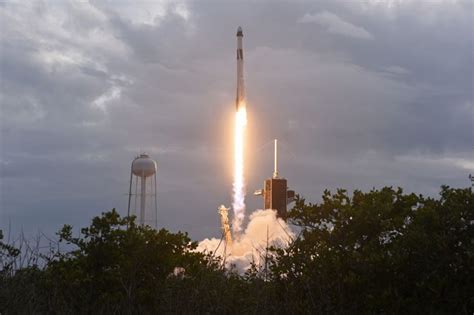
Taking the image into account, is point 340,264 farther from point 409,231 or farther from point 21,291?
point 21,291

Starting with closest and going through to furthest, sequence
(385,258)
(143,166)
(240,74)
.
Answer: (385,258), (240,74), (143,166)

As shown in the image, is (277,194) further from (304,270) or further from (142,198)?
(304,270)

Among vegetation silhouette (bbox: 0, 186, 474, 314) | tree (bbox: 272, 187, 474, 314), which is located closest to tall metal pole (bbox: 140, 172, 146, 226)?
vegetation silhouette (bbox: 0, 186, 474, 314)

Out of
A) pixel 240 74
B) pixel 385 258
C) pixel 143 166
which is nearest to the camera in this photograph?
pixel 385 258

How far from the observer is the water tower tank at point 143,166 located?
246ft

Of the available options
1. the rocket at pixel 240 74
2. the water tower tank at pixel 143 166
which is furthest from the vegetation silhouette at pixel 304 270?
the water tower tank at pixel 143 166

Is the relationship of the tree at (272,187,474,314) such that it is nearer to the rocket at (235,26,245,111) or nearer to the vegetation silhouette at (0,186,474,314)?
the vegetation silhouette at (0,186,474,314)

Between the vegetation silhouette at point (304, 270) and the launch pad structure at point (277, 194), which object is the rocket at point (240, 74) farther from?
the vegetation silhouette at point (304, 270)

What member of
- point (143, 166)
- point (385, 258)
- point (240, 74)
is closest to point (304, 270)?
point (385, 258)

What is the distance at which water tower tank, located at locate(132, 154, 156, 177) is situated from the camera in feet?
246

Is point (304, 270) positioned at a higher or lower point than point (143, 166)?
lower

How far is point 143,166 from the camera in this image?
246 feet

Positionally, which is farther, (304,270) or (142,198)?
(142,198)

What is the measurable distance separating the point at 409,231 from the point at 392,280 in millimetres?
1446
